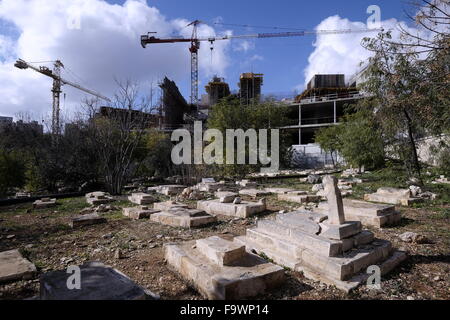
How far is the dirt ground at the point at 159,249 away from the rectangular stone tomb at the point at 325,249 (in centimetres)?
13

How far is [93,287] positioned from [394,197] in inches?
309

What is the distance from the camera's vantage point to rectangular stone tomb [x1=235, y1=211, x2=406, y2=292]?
302 cm

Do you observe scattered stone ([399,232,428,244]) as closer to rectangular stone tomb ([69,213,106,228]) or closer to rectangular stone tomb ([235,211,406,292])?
rectangular stone tomb ([235,211,406,292])

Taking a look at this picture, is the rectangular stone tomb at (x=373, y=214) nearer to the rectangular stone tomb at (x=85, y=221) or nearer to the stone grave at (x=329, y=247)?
the stone grave at (x=329, y=247)

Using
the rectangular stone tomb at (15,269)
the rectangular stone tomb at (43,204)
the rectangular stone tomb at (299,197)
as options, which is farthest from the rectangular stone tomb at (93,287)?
the rectangular stone tomb at (43,204)

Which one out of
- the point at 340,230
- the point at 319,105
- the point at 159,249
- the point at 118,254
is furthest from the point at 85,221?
the point at 319,105

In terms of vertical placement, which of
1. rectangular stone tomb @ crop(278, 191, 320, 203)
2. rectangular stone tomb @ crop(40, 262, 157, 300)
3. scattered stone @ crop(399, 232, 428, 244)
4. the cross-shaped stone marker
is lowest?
scattered stone @ crop(399, 232, 428, 244)

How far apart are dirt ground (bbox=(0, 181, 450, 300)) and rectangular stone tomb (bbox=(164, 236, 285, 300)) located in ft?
0.40

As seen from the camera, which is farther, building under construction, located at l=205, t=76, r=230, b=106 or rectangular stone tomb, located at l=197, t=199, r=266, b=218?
building under construction, located at l=205, t=76, r=230, b=106

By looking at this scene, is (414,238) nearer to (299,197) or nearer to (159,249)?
(299,197)

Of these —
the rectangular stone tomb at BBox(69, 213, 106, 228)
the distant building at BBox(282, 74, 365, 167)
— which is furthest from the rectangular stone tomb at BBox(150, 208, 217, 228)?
the distant building at BBox(282, 74, 365, 167)

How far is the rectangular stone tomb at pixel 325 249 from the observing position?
3.02 metres
